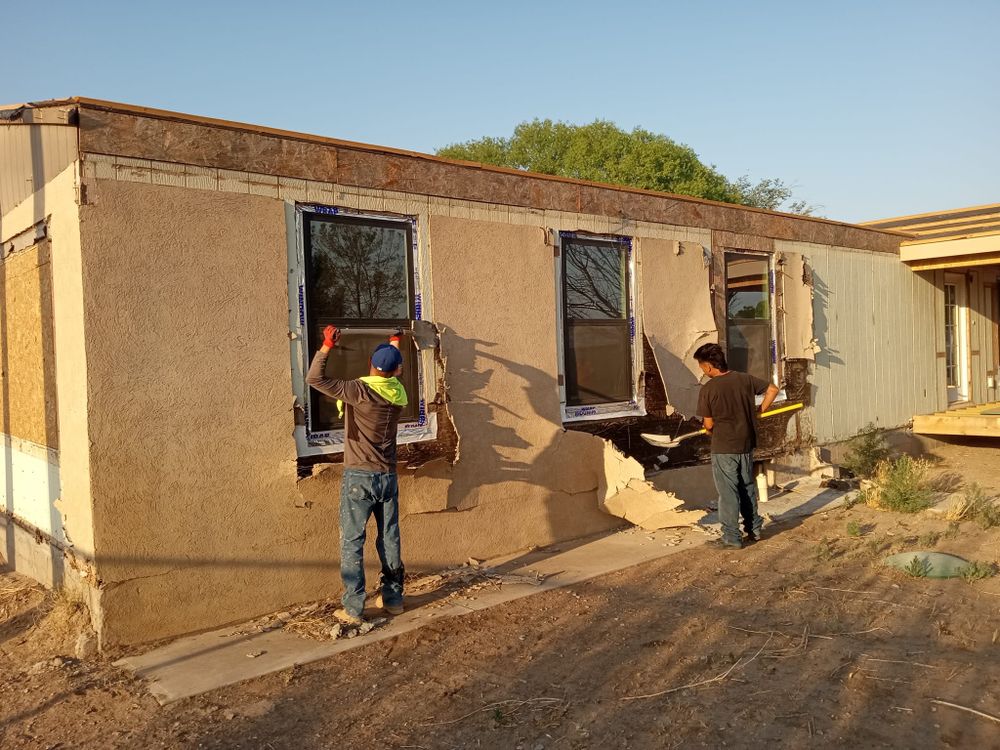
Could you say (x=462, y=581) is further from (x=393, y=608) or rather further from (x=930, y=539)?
(x=930, y=539)

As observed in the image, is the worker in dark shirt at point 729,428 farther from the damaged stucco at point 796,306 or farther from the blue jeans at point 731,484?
the damaged stucco at point 796,306

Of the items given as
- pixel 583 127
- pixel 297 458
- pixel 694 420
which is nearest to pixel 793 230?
pixel 694 420

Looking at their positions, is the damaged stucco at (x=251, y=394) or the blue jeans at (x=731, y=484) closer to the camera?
the damaged stucco at (x=251, y=394)

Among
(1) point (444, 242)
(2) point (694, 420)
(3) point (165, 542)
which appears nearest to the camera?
(3) point (165, 542)

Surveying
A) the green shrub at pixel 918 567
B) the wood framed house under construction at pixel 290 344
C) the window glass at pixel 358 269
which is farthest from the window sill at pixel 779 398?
the window glass at pixel 358 269

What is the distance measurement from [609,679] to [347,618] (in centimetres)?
187

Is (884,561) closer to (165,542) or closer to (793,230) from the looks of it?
(793,230)

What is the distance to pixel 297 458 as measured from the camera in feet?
18.6

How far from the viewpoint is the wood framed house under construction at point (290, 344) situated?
16.3 feet

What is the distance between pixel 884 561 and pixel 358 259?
16.0 ft

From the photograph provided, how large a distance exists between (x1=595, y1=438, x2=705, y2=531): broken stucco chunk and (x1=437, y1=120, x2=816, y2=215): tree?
2320 centimetres

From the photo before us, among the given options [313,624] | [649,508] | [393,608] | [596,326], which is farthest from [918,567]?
[313,624]

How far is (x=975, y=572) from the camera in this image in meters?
5.90

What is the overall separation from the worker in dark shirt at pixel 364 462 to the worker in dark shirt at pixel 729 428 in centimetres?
308
